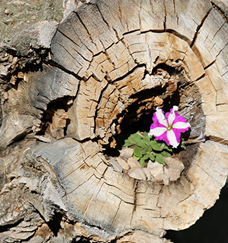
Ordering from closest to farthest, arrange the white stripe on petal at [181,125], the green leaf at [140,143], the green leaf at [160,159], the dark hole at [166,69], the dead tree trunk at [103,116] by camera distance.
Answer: the dead tree trunk at [103,116], the dark hole at [166,69], the white stripe on petal at [181,125], the green leaf at [160,159], the green leaf at [140,143]

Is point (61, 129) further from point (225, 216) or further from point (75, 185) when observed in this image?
point (225, 216)

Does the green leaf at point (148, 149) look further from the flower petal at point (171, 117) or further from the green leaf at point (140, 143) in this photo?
the flower petal at point (171, 117)

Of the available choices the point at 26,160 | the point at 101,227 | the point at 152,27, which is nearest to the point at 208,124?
the point at 152,27

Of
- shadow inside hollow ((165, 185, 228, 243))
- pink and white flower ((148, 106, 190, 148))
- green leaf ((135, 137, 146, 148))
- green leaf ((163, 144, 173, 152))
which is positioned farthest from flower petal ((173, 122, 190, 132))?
shadow inside hollow ((165, 185, 228, 243))

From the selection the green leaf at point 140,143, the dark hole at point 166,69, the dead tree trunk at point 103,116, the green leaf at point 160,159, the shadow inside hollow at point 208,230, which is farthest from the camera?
the shadow inside hollow at point 208,230

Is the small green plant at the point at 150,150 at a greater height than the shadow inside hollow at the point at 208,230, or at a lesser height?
greater

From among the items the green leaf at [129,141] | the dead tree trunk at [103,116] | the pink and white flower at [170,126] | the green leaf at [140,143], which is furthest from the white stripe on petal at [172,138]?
the green leaf at [129,141]
